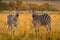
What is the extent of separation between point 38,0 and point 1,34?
2320 cm

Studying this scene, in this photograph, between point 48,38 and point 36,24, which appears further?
point 36,24

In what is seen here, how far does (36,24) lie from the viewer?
11430 mm

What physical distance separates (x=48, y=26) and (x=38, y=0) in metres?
21.8

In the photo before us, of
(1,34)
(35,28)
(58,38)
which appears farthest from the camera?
(35,28)

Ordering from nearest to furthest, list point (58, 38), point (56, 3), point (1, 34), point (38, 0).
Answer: point (58, 38) < point (1, 34) < point (56, 3) < point (38, 0)

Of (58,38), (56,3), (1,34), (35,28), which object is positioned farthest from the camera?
(56,3)

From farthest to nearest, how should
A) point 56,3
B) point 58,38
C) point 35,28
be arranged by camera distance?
point 56,3
point 35,28
point 58,38

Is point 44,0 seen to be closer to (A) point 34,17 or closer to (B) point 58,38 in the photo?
(A) point 34,17

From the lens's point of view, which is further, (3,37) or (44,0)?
(44,0)

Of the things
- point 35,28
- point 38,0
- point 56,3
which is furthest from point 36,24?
point 38,0

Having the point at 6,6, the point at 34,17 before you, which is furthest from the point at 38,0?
the point at 34,17

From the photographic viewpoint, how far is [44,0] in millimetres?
34688

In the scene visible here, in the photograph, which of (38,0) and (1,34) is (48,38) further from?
(38,0)

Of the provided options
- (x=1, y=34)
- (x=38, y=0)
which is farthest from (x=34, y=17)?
(x=38, y=0)
